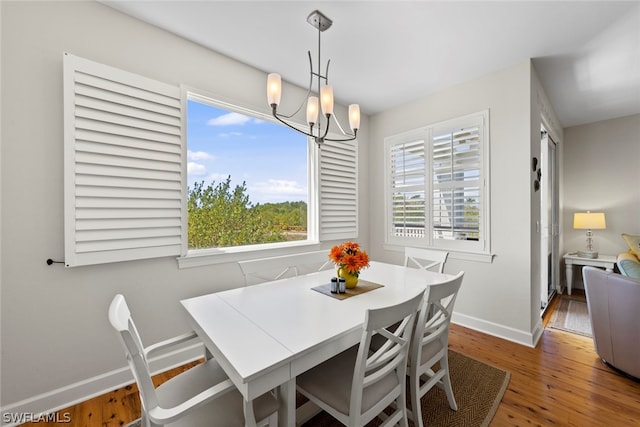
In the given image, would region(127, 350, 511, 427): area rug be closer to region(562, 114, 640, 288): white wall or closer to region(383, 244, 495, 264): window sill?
region(383, 244, 495, 264): window sill

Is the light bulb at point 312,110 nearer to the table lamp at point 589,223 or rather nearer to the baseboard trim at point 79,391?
the baseboard trim at point 79,391

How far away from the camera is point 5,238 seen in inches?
60.0

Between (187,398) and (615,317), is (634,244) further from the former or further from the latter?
(187,398)

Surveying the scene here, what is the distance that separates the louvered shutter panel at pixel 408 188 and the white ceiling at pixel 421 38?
758 mm

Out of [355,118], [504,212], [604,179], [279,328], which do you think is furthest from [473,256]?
[604,179]

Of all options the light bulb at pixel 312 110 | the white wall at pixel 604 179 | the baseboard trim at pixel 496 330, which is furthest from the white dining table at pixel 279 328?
the white wall at pixel 604 179

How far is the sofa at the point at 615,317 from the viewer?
188cm

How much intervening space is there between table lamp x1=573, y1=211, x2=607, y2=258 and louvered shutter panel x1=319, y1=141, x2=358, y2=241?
321 centimetres

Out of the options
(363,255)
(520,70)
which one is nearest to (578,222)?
(520,70)

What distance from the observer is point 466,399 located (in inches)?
69.5

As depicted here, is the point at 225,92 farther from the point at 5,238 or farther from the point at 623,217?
the point at 623,217

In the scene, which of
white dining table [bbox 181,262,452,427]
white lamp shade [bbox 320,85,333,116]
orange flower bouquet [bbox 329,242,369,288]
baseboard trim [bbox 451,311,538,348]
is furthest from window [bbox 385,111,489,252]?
white lamp shade [bbox 320,85,333,116]

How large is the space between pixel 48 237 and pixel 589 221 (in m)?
5.81

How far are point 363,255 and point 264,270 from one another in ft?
2.56
